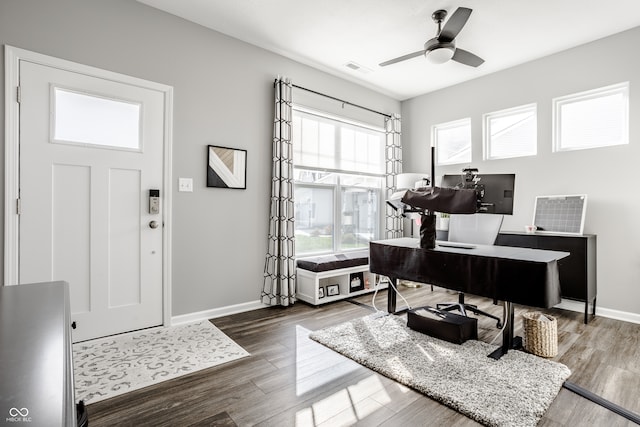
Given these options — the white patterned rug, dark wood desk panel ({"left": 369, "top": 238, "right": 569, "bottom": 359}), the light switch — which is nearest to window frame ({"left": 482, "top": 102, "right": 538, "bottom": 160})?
dark wood desk panel ({"left": 369, "top": 238, "right": 569, "bottom": 359})

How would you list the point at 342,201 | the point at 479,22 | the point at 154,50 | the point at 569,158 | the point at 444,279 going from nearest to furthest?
the point at 444,279 → the point at 154,50 → the point at 479,22 → the point at 569,158 → the point at 342,201

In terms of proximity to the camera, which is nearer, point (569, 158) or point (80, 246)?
point (80, 246)

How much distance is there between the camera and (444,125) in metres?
4.93

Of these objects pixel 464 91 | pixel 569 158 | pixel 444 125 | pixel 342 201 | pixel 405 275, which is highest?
pixel 464 91

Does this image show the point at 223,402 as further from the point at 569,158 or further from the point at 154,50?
the point at 569,158

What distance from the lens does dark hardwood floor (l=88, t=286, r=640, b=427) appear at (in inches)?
67.4

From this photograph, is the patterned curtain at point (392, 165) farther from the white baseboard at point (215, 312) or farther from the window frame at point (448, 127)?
the white baseboard at point (215, 312)

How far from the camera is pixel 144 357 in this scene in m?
2.39

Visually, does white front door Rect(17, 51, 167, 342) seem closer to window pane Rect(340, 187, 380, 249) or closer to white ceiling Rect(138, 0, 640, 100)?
white ceiling Rect(138, 0, 640, 100)

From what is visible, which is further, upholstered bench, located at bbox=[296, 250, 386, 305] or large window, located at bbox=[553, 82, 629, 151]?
upholstered bench, located at bbox=[296, 250, 386, 305]

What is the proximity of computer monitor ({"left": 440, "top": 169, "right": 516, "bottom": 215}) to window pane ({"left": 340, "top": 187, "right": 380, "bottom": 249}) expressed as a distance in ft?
7.05

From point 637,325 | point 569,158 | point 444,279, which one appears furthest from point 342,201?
point 637,325

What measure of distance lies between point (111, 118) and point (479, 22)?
342 centimetres

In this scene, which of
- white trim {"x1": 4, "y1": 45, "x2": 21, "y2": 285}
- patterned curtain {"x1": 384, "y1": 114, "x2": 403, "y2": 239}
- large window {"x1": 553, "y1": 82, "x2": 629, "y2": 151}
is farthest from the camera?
patterned curtain {"x1": 384, "y1": 114, "x2": 403, "y2": 239}
